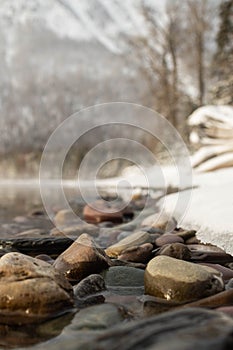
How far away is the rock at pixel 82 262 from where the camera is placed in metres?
2.03

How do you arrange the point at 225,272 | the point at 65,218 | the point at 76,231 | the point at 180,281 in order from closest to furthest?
the point at 180,281, the point at 225,272, the point at 76,231, the point at 65,218

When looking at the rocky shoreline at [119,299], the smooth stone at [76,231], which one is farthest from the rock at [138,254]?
the smooth stone at [76,231]

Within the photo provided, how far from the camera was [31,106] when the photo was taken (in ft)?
67.5

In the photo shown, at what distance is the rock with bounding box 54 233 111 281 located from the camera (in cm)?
203

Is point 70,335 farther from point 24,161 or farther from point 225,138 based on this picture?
point 24,161


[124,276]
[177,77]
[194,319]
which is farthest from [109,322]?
[177,77]

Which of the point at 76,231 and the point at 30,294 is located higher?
the point at 76,231

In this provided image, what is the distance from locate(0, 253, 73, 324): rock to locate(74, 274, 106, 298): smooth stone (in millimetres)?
73

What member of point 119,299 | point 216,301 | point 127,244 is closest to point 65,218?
point 127,244

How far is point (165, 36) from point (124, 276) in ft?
44.7

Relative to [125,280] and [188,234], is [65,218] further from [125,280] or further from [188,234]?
[125,280]

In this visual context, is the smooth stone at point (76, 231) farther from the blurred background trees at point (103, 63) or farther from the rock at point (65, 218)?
the blurred background trees at point (103, 63)

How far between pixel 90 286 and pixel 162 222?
1750 mm

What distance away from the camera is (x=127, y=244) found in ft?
8.46
